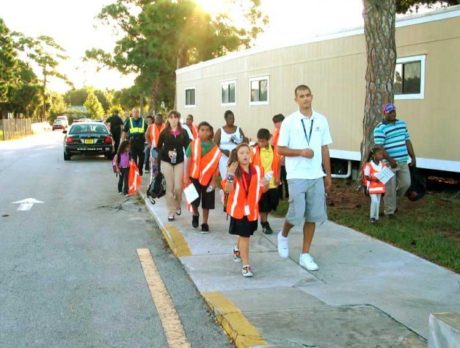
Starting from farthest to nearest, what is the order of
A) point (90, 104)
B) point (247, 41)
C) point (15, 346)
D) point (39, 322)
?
point (90, 104) < point (247, 41) < point (39, 322) < point (15, 346)

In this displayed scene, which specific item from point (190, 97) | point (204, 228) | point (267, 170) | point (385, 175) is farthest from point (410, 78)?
point (190, 97)

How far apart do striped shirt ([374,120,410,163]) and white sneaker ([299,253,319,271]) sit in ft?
10.0

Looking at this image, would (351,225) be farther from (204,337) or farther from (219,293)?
(204,337)

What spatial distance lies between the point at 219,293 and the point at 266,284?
0.53m

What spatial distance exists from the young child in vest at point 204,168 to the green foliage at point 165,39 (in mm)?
33314

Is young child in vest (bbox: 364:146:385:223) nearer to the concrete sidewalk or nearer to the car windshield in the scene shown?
the concrete sidewalk

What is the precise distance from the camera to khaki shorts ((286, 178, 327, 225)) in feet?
20.7

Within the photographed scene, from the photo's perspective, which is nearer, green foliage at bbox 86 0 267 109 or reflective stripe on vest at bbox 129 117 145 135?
reflective stripe on vest at bbox 129 117 145 135

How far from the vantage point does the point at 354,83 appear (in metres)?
13.6

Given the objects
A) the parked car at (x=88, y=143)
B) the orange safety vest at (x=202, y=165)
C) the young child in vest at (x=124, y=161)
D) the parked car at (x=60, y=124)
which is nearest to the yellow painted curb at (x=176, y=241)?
the orange safety vest at (x=202, y=165)

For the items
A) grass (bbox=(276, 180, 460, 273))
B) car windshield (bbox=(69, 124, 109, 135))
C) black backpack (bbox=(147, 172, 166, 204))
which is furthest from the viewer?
car windshield (bbox=(69, 124, 109, 135))

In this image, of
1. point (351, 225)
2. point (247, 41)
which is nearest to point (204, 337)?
point (351, 225)

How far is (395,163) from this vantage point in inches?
348

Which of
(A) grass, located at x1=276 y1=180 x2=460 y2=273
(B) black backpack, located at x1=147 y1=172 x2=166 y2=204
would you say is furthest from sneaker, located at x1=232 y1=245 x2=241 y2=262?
(B) black backpack, located at x1=147 y1=172 x2=166 y2=204
